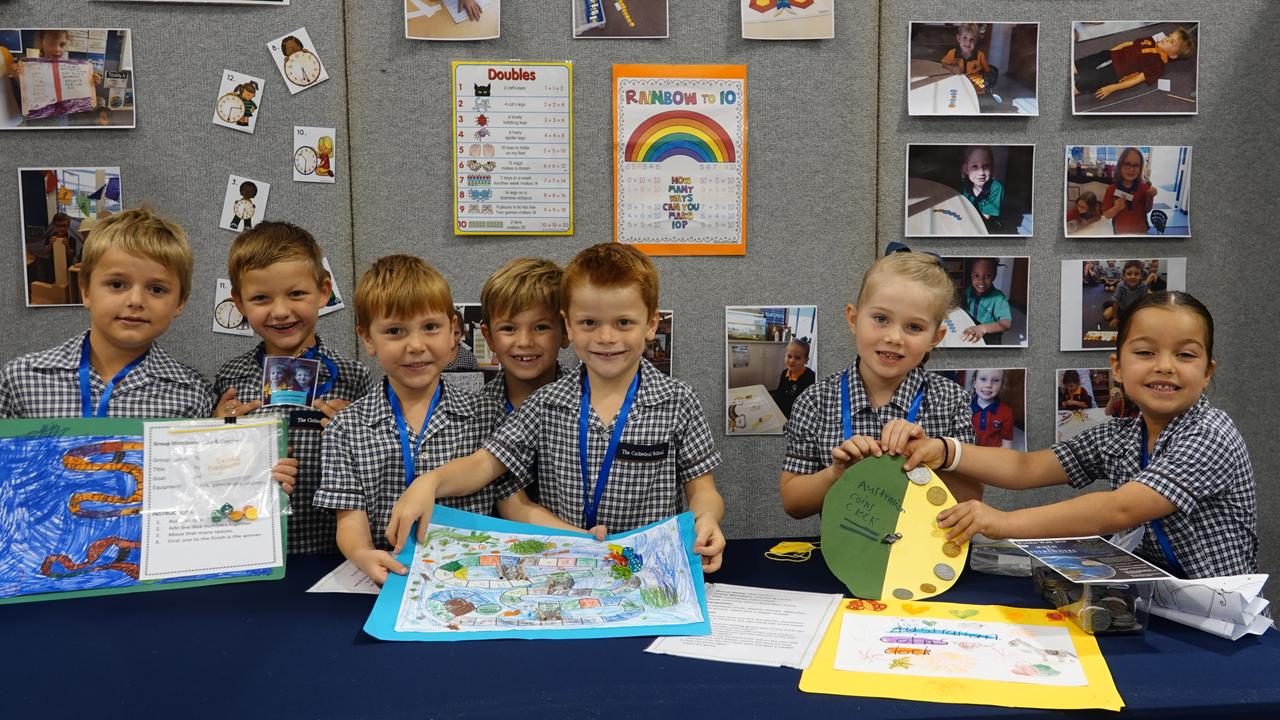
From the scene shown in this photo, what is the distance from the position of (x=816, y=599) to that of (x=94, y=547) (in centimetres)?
112

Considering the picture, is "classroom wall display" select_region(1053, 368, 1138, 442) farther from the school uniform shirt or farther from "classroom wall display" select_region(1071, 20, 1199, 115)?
"classroom wall display" select_region(1071, 20, 1199, 115)

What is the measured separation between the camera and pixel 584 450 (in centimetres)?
153

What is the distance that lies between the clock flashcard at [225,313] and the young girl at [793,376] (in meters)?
1.35

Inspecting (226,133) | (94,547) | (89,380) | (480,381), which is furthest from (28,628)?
(226,133)

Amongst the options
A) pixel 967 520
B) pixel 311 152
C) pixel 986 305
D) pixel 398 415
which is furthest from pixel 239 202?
pixel 986 305

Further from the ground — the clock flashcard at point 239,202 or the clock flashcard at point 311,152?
the clock flashcard at point 311,152

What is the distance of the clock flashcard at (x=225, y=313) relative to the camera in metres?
2.04

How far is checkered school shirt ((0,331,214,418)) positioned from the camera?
5.15 ft

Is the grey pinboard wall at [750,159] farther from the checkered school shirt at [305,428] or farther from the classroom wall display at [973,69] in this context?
the checkered school shirt at [305,428]

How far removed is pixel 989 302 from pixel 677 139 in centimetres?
91

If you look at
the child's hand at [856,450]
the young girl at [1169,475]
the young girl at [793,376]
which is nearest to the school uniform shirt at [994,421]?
the young girl at [793,376]

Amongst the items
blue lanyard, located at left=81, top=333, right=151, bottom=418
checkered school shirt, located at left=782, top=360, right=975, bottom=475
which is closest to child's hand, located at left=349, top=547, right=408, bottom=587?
blue lanyard, located at left=81, top=333, right=151, bottom=418

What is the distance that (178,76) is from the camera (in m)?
1.98

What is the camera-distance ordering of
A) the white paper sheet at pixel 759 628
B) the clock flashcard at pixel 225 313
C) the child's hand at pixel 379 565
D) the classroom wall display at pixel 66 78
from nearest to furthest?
the white paper sheet at pixel 759 628 → the child's hand at pixel 379 565 → the classroom wall display at pixel 66 78 → the clock flashcard at pixel 225 313
